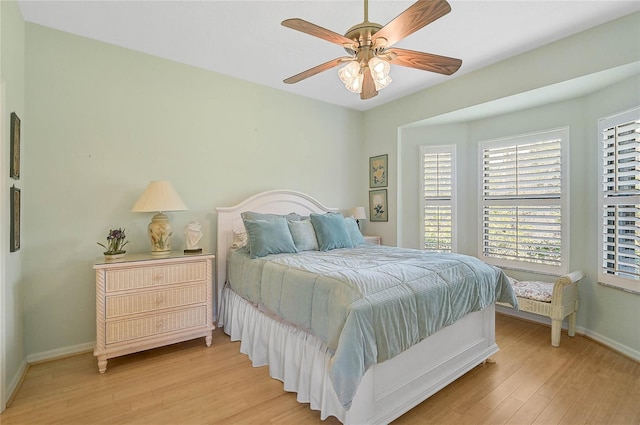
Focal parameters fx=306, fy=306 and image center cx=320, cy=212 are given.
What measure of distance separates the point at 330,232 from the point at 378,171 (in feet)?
5.68

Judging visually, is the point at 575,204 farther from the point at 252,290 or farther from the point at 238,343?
the point at 238,343

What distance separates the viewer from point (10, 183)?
6.90 ft

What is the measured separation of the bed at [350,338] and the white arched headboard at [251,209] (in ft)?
0.72

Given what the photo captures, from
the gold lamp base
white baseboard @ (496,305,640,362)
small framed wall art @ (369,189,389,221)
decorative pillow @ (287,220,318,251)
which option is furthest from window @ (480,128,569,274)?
the gold lamp base

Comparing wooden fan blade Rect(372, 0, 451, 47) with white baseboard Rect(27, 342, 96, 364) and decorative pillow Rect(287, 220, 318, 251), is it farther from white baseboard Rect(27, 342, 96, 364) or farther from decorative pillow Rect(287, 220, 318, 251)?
white baseboard Rect(27, 342, 96, 364)

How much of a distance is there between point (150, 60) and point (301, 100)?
180 centimetres

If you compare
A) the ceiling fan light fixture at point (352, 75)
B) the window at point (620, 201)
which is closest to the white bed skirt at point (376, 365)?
the window at point (620, 201)

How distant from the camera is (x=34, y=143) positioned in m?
2.53

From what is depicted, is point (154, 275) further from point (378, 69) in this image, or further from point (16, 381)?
point (378, 69)

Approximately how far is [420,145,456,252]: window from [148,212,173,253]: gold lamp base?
3261mm

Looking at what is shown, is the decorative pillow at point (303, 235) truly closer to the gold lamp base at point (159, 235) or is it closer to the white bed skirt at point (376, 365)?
the white bed skirt at point (376, 365)

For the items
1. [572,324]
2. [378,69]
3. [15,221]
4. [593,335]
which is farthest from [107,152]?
[593,335]

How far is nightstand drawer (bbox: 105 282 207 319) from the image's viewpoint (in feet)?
7.90

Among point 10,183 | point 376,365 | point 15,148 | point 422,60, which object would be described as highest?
point 422,60
